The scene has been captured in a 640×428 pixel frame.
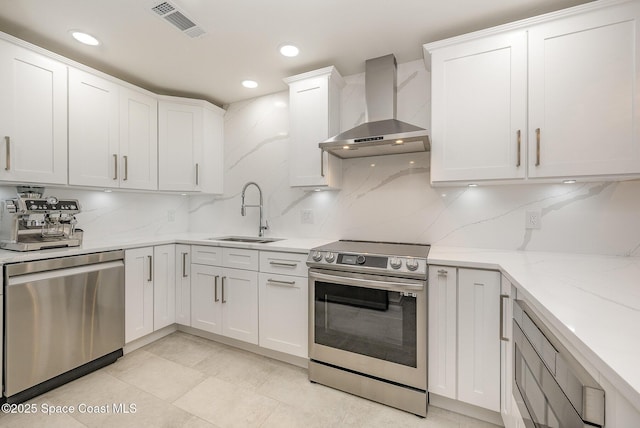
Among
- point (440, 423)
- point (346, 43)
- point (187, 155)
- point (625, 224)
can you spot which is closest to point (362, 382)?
point (440, 423)

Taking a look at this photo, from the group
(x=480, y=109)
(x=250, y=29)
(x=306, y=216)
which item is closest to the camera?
(x=480, y=109)

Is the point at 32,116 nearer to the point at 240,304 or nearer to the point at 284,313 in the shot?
the point at 240,304

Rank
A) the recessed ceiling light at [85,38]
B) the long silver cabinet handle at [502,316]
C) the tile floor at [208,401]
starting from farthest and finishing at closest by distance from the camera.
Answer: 1. the recessed ceiling light at [85,38]
2. the tile floor at [208,401]
3. the long silver cabinet handle at [502,316]

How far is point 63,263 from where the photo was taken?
1995mm

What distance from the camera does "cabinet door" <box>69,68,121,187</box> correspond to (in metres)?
2.26

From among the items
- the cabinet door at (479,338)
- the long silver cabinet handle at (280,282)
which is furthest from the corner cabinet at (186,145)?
the cabinet door at (479,338)

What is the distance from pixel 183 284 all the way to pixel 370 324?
1.88m

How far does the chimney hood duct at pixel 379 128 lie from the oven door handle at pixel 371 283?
37.1 inches

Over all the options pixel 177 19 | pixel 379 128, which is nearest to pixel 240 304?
pixel 379 128

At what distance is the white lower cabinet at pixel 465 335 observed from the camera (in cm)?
163

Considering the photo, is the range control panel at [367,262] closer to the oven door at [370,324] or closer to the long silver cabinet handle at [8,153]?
the oven door at [370,324]

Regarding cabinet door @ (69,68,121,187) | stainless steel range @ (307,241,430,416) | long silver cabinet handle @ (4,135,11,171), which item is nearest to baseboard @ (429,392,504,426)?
stainless steel range @ (307,241,430,416)

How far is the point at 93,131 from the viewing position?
2387mm

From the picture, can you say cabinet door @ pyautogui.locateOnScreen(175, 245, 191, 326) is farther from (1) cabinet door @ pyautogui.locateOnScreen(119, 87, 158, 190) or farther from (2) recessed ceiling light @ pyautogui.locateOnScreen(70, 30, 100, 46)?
(2) recessed ceiling light @ pyautogui.locateOnScreen(70, 30, 100, 46)
